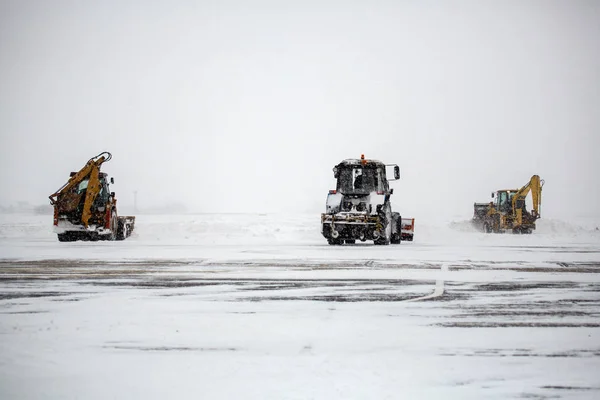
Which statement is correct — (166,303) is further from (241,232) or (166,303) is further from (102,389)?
(241,232)

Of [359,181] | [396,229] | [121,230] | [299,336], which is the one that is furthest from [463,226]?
[299,336]

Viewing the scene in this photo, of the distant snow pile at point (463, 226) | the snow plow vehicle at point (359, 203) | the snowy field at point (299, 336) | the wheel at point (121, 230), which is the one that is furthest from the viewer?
the distant snow pile at point (463, 226)

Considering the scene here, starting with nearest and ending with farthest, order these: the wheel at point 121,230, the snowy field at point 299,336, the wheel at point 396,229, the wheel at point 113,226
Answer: the snowy field at point 299,336
the wheel at point 396,229
the wheel at point 113,226
the wheel at point 121,230

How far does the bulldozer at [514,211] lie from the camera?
41188 millimetres

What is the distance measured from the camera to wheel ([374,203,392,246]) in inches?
1041

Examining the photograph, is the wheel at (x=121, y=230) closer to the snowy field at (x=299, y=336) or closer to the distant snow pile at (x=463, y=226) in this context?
the snowy field at (x=299, y=336)

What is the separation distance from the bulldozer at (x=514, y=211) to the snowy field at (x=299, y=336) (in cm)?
2860

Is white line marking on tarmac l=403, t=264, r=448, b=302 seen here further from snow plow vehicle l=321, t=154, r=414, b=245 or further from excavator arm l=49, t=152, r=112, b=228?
excavator arm l=49, t=152, r=112, b=228

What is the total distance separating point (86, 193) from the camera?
28594 mm

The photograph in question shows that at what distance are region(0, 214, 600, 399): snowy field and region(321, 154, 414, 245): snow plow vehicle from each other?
502 inches

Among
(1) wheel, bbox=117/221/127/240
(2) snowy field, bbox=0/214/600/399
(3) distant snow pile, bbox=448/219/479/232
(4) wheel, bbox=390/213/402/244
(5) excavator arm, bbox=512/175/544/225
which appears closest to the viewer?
(2) snowy field, bbox=0/214/600/399

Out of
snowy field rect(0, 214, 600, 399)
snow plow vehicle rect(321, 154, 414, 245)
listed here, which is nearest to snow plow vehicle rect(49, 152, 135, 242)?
snow plow vehicle rect(321, 154, 414, 245)

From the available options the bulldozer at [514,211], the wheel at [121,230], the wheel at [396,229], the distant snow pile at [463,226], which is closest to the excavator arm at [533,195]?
the bulldozer at [514,211]

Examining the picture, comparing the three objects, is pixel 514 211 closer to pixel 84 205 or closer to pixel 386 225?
pixel 386 225
